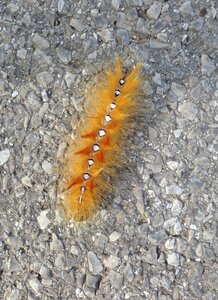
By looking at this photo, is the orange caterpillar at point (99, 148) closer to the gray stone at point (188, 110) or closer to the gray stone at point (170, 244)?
the gray stone at point (188, 110)

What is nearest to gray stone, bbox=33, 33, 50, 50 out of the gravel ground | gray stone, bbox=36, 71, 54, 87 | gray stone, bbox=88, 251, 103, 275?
the gravel ground

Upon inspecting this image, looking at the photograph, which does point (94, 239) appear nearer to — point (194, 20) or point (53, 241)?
point (53, 241)

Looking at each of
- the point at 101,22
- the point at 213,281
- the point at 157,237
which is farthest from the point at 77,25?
the point at 213,281

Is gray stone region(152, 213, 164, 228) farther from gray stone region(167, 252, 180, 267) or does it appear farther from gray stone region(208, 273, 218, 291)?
gray stone region(208, 273, 218, 291)

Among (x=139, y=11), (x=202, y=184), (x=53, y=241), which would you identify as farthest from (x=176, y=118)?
(x=53, y=241)

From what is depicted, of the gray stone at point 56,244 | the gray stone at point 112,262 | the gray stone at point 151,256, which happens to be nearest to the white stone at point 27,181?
the gray stone at point 56,244

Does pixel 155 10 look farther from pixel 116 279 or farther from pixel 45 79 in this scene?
pixel 116 279
